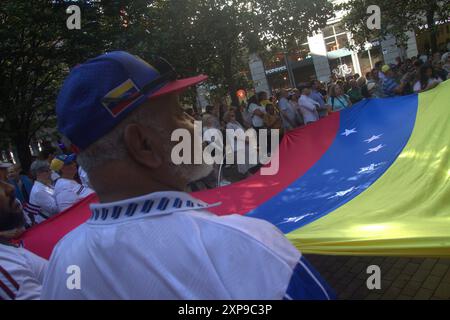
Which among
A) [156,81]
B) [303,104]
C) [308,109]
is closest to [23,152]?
[303,104]

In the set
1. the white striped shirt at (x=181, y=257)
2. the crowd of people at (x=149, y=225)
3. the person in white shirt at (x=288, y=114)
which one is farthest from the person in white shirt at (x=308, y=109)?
the white striped shirt at (x=181, y=257)

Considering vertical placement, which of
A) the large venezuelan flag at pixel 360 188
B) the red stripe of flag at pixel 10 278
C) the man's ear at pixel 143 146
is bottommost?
the large venezuelan flag at pixel 360 188

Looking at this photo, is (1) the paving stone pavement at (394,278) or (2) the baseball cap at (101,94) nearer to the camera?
(2) the baseball cap at (101,94)

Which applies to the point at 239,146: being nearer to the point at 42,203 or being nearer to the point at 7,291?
the point at 42,203

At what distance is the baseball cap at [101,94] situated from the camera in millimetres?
1070

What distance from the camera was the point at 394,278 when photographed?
14.0 feet

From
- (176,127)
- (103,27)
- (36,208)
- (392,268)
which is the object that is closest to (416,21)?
(103,27)

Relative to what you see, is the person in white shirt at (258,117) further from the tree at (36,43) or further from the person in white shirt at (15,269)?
the person in white shirt at (15,269)

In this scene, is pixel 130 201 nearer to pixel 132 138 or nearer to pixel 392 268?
pixel 132 138

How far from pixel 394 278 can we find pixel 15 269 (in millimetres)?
3645

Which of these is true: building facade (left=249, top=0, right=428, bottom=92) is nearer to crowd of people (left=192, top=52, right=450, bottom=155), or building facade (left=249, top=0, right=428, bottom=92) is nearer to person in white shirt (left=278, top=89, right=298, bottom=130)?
crowd of people (left=192, top=52, right=450, bottom=155)

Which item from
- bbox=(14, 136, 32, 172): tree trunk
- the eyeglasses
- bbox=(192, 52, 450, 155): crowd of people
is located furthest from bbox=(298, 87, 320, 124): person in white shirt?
the eyeglasses

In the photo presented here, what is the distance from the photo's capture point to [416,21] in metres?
16.4

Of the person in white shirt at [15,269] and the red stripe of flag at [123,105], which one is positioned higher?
the red stripe of flag at [123,105]
